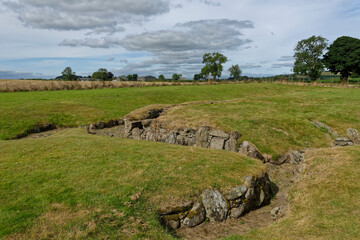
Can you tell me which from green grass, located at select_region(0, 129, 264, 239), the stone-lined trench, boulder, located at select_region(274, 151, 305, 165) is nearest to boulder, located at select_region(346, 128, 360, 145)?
the stone-lined trench

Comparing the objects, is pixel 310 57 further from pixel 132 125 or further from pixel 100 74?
pixel 100 74

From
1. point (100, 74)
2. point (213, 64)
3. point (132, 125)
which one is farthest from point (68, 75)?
point (132, 125)

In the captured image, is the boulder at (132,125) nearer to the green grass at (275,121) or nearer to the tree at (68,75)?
the green grass at (275,121)

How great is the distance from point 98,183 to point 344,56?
87924 mm

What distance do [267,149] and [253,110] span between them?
9.50 meters

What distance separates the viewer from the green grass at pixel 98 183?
7551mm

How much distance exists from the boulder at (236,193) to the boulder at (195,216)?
1476 millimetres

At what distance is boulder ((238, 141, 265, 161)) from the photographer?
53.2ft

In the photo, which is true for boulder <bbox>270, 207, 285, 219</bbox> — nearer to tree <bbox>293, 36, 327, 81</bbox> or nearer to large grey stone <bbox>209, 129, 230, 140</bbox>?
large grey stone <bbox>209, 129, 230, 140</bbox>

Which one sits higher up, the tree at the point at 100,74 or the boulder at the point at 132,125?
the tree at the point at 100,74

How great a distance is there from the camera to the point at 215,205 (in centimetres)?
962

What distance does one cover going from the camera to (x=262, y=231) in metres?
8.09

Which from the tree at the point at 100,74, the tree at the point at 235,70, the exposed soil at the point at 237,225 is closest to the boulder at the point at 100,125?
the exposed soil at the point at 237,225

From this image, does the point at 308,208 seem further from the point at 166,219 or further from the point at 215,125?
the point at 215,125
